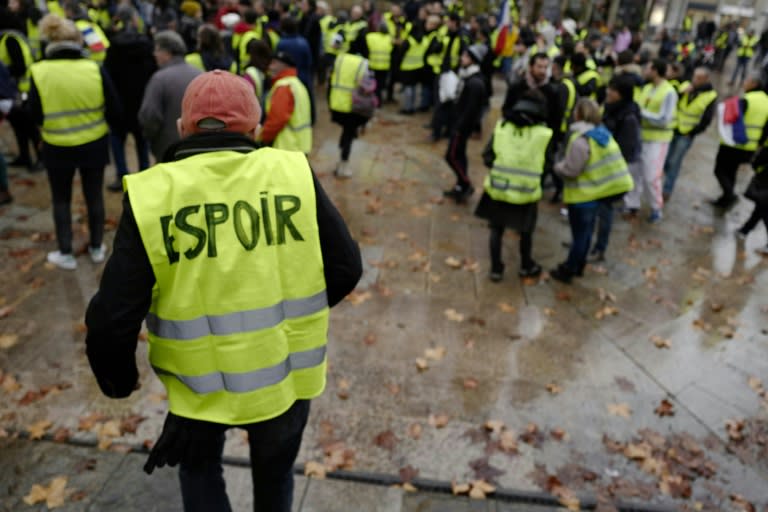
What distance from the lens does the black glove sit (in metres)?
2.24

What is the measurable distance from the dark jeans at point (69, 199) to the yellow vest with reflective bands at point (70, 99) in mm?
306

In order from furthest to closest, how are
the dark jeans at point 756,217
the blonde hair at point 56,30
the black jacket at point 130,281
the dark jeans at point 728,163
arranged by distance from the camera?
the dark jeans at point 728,163 → the dark jeans at point 756,217 → the blonde hair at point 56,30 → the black jacket at point 130,281

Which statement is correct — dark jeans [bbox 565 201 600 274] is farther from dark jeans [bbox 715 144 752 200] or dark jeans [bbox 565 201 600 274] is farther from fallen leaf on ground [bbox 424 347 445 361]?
dark jeans [bbox 715 144 752 200]

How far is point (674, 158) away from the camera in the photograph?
29.3 feet

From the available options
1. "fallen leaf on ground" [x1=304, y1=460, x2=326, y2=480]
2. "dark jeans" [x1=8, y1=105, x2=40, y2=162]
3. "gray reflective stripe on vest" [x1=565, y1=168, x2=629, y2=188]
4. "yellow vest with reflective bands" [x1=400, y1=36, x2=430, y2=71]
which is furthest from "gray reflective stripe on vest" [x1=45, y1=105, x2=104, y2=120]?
"yellow vest with reflective bands" [x1=400, y1=36, x2=430, y2=71]

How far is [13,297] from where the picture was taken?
5.12m

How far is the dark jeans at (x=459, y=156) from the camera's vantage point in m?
7.67

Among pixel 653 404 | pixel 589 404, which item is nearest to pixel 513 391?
pixel 589 404

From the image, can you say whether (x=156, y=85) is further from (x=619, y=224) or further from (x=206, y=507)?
(x=619, y=224)

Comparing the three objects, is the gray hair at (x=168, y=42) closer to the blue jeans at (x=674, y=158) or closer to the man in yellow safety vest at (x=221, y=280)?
the man in yellow safety vest at (x=221, y=280)

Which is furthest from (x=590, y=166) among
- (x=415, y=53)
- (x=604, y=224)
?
(x=415, y=53)

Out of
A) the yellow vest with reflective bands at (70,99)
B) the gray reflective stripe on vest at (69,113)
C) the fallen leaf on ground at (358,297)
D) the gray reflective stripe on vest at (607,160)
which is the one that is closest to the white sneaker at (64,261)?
the yellow vest with reflective bands at (70,99)

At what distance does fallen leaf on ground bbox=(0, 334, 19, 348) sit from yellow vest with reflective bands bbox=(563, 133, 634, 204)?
499cm

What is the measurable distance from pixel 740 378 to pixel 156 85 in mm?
5628
